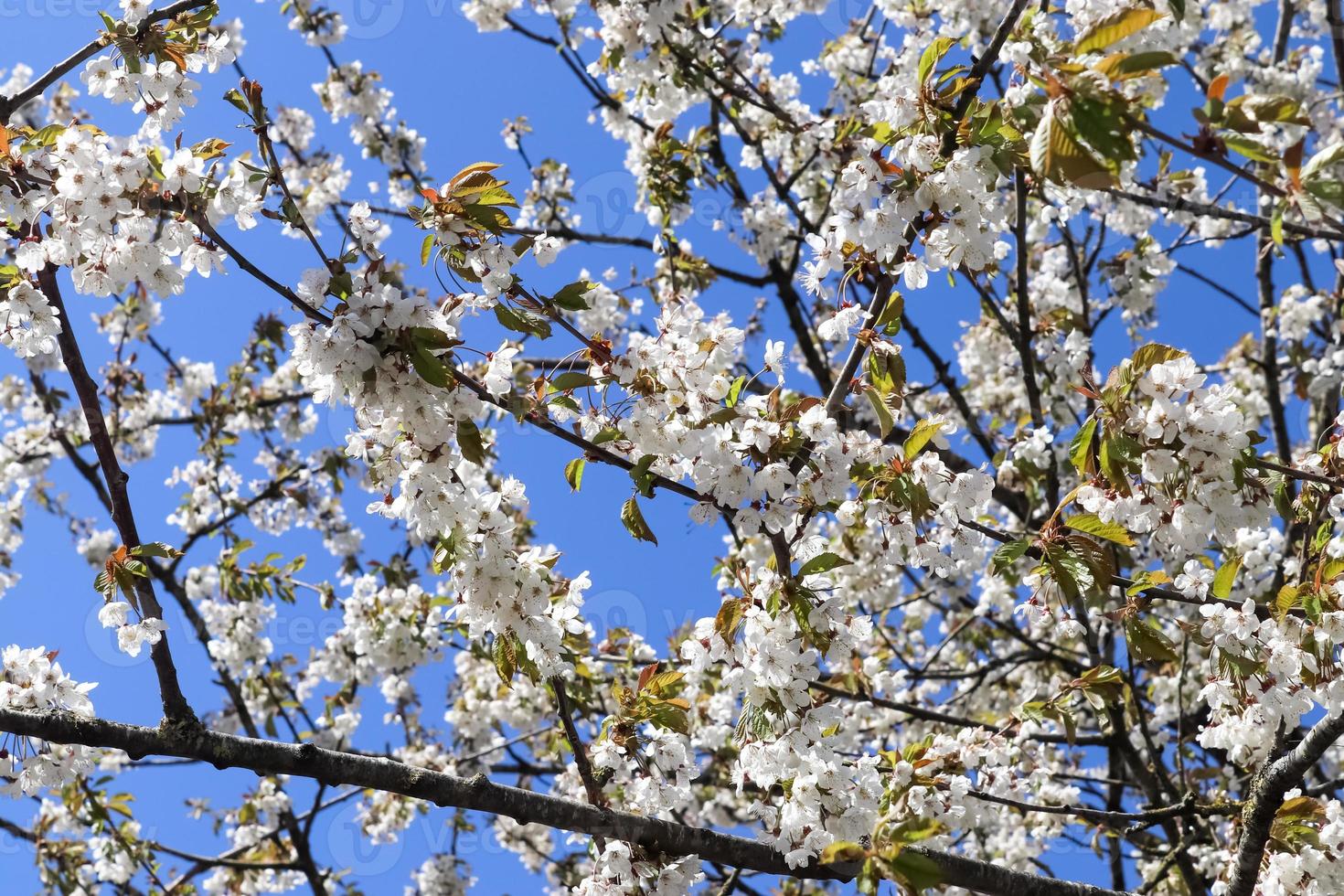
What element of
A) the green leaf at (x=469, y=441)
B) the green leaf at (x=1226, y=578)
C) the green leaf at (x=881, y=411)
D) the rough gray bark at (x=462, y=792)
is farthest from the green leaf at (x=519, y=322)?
the green leaf at (x=1226, y=578)

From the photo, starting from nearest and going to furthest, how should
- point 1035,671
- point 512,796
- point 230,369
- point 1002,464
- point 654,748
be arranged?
1. point 512,796
2. point 654,748
3. point 1002,464
4. point 1035,671
5. point 230,369

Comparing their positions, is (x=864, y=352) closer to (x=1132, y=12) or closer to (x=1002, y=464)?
(x=1132, y=12)

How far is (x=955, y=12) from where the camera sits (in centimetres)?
505

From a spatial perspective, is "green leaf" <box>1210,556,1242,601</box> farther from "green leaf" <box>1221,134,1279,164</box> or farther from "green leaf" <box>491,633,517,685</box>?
"green leaf" <box>491,633,517,685</box>

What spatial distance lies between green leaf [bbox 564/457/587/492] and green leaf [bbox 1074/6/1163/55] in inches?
50.3

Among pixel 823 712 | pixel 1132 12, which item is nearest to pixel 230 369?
pixel 823 712

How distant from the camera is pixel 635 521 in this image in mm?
2262

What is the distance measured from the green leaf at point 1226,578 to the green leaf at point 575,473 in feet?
5.17

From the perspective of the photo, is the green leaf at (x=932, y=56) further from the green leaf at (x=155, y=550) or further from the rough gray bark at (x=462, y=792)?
the green leaf at (x=155, y=550)

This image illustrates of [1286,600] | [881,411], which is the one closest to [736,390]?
[881,411]

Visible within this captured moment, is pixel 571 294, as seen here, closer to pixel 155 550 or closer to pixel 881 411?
pixel 881 411

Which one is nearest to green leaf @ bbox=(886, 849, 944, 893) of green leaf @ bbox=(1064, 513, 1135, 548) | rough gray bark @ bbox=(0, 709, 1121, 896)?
rough gray bark @ bbox=(0, 709, 1121, 896)

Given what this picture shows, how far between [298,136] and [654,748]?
6.58 meters

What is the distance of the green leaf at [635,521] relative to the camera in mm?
2248
